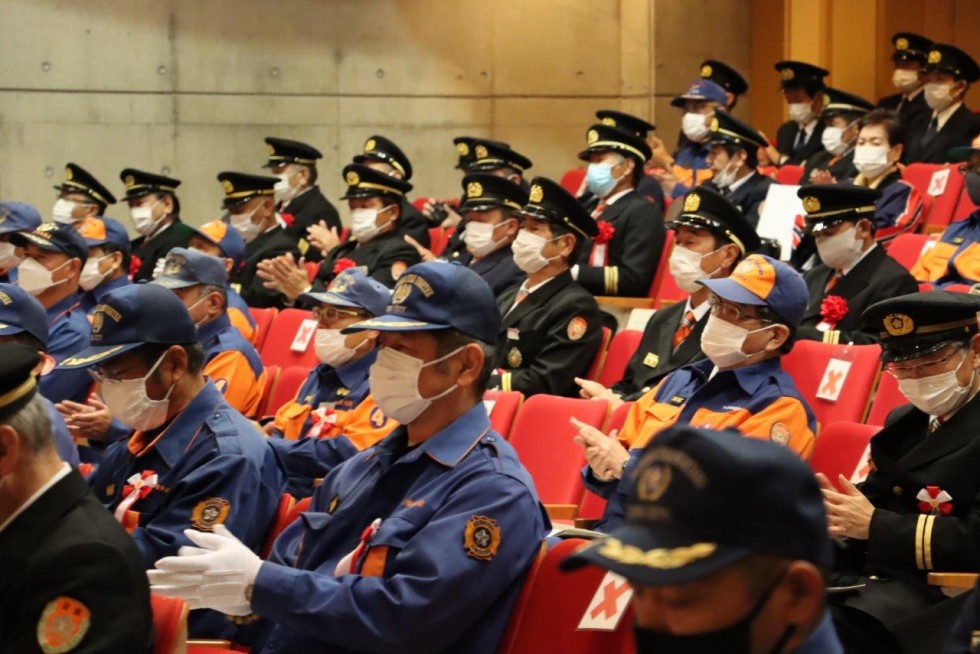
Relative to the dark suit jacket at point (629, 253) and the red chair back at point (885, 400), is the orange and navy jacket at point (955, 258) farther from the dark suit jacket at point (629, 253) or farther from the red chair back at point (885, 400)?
the red chair back at point (885, 400)

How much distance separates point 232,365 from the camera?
5.25 meters

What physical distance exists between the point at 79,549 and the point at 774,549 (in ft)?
3.62

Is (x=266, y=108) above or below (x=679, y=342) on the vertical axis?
above

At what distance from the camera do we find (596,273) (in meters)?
6.71

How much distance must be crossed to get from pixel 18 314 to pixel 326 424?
3.26ft

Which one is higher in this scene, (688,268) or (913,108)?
(913,108)

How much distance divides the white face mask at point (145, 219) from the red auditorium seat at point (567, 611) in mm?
6594

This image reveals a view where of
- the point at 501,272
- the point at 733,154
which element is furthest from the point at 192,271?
the point at 733,154

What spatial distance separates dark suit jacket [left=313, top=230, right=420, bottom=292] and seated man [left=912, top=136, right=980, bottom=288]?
8.62 ft

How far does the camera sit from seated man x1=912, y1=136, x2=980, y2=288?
590cm

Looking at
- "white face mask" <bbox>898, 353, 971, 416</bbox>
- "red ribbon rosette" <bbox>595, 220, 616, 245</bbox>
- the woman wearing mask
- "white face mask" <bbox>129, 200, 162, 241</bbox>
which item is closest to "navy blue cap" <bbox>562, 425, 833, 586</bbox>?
"white face mask" <bbox>898, 353, 971, 416</bbox>

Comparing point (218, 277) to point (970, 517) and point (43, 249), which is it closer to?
point (43, 249)

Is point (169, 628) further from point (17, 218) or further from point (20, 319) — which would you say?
point (17, 218)

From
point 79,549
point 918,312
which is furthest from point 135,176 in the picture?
point 79,549
